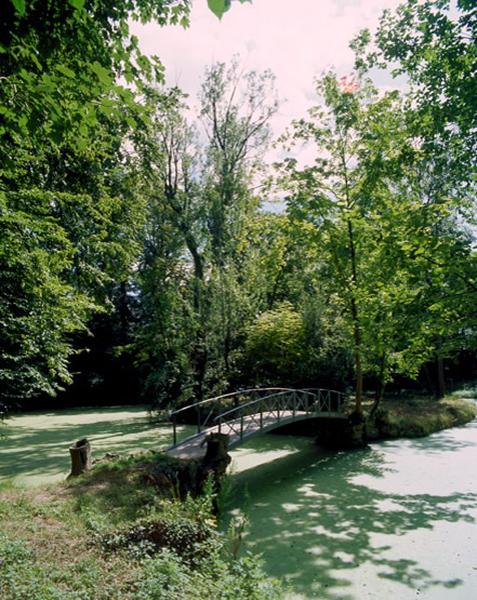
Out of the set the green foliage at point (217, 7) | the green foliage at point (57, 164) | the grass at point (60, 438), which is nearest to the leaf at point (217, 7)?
the green foliage at point (217, 7)

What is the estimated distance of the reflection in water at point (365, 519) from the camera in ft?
15.8

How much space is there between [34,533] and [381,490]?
5941 mm

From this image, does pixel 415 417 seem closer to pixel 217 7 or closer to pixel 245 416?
pixel 245 416

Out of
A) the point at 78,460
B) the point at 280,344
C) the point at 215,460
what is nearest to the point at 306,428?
the point at 280,344

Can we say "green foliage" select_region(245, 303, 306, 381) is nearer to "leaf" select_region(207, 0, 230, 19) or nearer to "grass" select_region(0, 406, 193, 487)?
"grass" select_region(0, 406, 193, 487)

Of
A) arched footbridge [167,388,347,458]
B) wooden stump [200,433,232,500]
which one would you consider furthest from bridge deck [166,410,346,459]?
wooden stump [200,433,232,500]

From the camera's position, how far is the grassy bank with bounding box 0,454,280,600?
10.7ft

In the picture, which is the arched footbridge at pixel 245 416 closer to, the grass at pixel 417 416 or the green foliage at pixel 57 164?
the grass at pixel 417 416

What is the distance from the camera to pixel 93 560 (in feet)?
12.5

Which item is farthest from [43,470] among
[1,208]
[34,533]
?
[1,208]

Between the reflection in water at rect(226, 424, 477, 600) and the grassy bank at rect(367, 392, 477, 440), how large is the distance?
1626mm

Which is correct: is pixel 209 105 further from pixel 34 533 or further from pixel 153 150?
pixel 34 533

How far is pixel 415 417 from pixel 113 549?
11773 mm

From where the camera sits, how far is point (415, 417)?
13922mm
